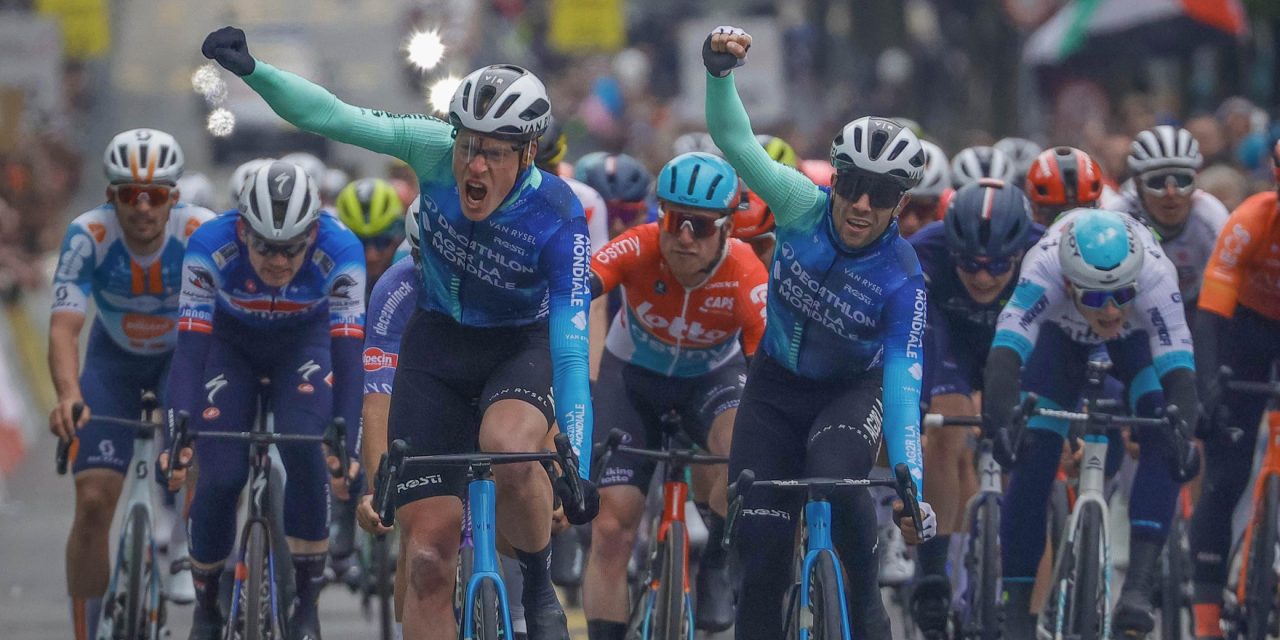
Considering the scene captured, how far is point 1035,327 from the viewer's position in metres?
8.98

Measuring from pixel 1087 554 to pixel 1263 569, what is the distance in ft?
3.60

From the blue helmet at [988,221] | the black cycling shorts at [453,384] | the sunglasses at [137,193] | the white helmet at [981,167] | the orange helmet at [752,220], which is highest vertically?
the white helmet at [981,167]

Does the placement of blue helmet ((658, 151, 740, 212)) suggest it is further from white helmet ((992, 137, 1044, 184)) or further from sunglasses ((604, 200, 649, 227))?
white helmet ((992, 137, 1044, 184))

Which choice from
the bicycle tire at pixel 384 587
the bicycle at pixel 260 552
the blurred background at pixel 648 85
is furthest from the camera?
the blurred background at pixel 648 85

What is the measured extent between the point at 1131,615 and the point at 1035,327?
1172 mm

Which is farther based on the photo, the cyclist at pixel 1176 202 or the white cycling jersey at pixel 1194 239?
the white cycling jersey at pixel 1194 239

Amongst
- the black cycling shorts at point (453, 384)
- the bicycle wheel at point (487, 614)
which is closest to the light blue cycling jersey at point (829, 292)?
the black cycling shorts at point (453, 384)

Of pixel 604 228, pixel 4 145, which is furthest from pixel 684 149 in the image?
pixel 4 145

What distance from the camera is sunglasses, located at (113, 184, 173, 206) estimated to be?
9.84 metres

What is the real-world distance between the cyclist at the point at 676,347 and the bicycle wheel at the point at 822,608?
1.55 meters

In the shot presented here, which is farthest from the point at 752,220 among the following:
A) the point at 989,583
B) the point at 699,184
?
the point at 989,583

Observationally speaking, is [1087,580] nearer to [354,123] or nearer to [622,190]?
[354,123]

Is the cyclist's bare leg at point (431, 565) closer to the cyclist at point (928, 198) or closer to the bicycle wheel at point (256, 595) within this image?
the bicycle wheel at point (256, 595)

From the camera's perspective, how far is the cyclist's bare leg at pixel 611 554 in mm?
8930
